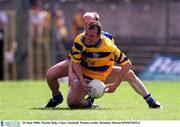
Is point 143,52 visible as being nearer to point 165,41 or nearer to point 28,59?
point 165,41

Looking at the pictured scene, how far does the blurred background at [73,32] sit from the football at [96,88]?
14.5 m

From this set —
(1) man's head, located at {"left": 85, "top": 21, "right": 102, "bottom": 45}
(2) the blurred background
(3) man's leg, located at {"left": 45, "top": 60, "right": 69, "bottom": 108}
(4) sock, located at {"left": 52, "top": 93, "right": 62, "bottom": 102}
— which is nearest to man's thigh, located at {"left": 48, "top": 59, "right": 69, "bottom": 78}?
(3) man's leg, located at {"left": 45, "top": 60, "right": 69, "bottom": 108}

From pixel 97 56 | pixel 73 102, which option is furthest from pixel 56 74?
pixel 97 56

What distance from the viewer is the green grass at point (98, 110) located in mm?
13883

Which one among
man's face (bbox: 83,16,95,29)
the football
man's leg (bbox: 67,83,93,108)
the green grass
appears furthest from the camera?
man's leg (bbox: 67,83,93,108)

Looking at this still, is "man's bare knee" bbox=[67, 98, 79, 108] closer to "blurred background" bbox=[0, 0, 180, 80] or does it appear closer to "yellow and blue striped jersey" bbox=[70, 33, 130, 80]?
"yellow and blue striped jersey" bbox=[70, 33, 130, 80]

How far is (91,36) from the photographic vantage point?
15.1 metres

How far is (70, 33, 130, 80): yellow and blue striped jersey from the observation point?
1539 centimetres

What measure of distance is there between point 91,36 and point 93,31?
10cm

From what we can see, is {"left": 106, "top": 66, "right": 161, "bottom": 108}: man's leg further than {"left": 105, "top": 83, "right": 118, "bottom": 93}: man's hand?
Yes

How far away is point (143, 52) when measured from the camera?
33594 mm

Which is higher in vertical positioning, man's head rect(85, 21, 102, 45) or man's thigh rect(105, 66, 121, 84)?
man's head rect(85, 21, 102, 45)

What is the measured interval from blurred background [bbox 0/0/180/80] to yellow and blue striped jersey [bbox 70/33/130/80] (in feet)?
46.5

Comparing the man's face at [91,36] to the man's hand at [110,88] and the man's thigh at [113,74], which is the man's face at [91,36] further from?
the man's thigh at [113,74]
